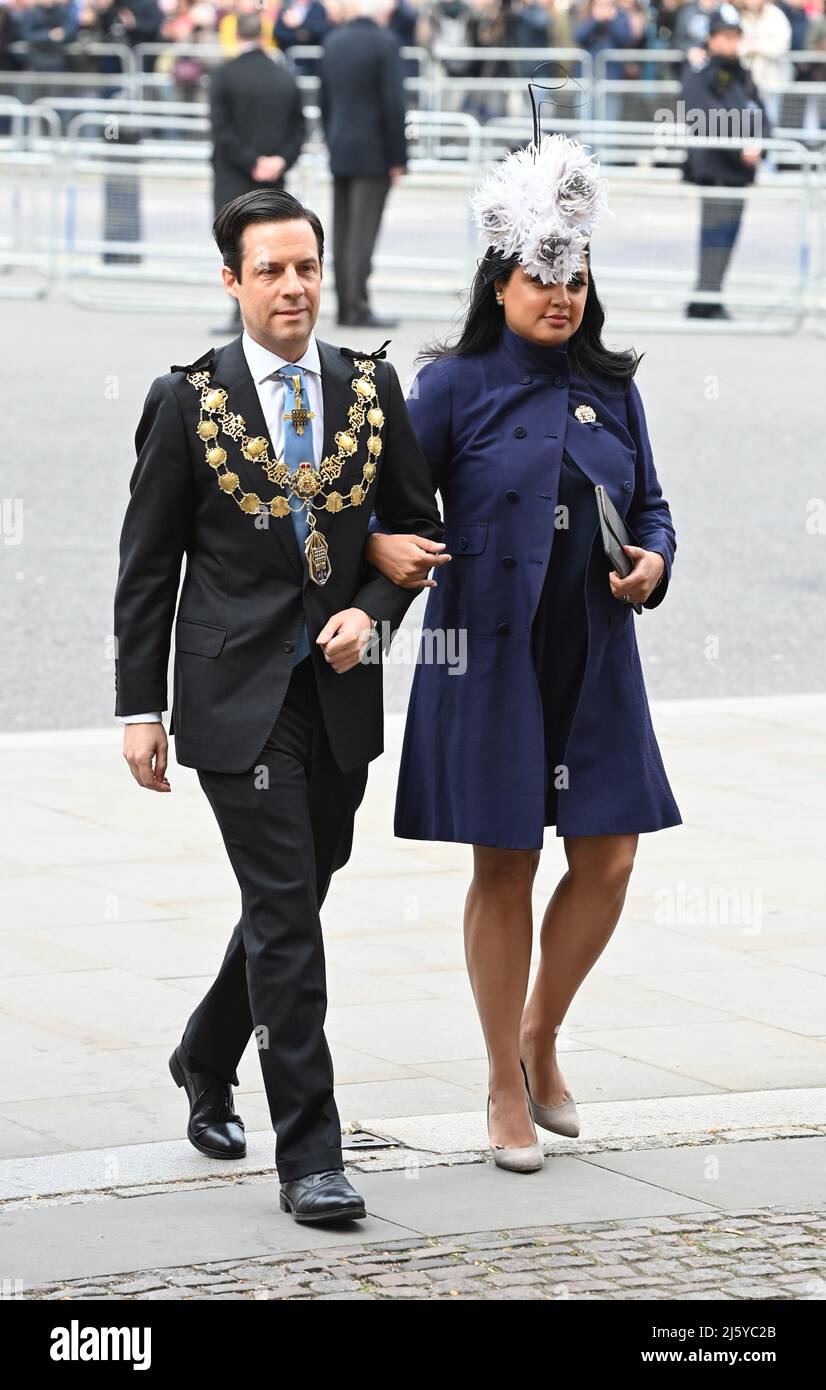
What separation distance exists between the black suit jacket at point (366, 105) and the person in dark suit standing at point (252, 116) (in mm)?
678

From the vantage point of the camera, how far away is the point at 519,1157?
4.79m

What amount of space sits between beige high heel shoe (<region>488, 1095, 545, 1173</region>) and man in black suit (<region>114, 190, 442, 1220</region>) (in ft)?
1.46

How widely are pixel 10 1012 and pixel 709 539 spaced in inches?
254

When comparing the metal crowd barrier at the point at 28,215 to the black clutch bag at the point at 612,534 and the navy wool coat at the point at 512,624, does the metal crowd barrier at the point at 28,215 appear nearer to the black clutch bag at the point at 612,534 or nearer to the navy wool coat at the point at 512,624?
the navy wool coat at the point at 512,624

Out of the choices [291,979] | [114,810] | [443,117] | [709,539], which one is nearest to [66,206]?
[443,117]

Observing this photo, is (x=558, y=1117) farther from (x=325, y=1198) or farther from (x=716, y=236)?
(x=716, y=236)

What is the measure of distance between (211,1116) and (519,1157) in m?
0.60

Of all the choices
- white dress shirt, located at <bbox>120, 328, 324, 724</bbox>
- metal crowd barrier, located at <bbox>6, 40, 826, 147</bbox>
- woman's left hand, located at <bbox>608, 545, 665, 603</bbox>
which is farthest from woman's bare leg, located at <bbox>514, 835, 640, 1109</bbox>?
metal crowd barrier, located at <bbox>6, 40, 826, 147</bbox>

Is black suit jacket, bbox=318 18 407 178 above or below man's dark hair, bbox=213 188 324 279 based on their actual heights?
above

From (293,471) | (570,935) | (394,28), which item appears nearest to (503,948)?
(570,935)

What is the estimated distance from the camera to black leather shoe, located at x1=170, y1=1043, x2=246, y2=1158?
4852mm

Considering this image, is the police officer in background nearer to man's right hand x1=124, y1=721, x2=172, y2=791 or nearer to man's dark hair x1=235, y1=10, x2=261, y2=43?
man's dark hair x1=235, y1=10, x2=261, y2=43

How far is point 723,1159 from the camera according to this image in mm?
4867

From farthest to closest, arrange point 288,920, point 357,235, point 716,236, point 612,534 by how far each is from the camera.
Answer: point 716,236 < point 357,235 < point 612,534 < point 288,920
